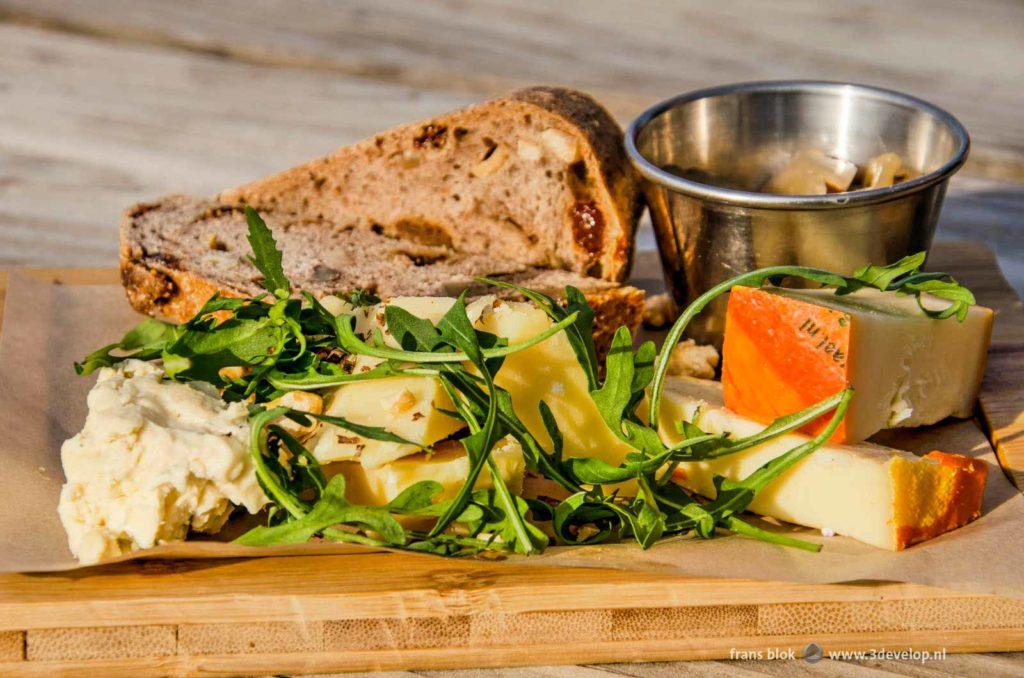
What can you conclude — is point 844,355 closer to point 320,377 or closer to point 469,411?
point 469,411

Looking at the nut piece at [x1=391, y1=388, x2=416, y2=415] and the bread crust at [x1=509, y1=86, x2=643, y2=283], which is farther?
the bread crust at [x1=509, y1=86, x2=643, y2=283]

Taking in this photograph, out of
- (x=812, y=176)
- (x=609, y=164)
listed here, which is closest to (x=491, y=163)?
(x=609, y=164)

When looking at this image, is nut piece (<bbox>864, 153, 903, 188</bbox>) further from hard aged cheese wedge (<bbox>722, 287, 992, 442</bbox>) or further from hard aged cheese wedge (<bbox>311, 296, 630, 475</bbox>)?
hard aged cheese wedge (<bbox>311, 296, 630, 475</bbox>)

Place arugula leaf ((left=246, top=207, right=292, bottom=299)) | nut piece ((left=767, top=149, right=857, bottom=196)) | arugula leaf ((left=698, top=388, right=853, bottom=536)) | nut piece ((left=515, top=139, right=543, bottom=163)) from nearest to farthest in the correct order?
arugula leaf ((left=698, top=388, right=853, bottom=536))
arugula leaf ((left=246, top=207, right=292, bottom=299))
nut piece ((left=767, top=149, right=857, bottom=196))
nut piece ((left=515, top=139, right=543, bottom=163))

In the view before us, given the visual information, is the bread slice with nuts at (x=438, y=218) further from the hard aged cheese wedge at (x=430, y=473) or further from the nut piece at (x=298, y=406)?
the hard aged cheese wedge at (x=430, y=473)

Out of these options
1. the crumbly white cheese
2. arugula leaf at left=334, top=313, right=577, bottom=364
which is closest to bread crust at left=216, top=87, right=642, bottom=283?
arugula leaf at left=334, top=313, right=577, bottom=364

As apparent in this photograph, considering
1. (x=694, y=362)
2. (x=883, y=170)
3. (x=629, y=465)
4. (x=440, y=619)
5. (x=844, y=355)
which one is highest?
(x=883, y=170)

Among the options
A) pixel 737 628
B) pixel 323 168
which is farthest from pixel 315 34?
pixel 737 628
